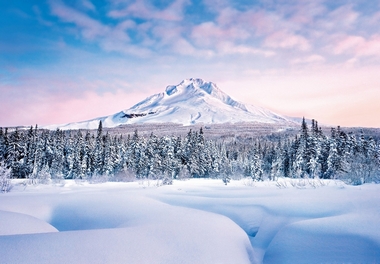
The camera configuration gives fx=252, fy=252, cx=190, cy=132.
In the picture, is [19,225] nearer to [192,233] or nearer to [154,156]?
[192,233]

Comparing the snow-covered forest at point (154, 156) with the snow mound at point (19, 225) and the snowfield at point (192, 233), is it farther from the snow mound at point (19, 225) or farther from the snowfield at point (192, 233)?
the snow mound at point (19, 225)

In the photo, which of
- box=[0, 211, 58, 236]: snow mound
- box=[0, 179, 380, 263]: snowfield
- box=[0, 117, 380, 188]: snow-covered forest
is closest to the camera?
box=[0, 179, 380, 263]: snowfield

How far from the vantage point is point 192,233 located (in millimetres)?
4488

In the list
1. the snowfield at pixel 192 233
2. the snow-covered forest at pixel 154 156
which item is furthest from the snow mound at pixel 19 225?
the snow-covered forest at pixel 154 156

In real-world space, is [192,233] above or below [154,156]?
above

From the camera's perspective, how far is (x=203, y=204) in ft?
26.5

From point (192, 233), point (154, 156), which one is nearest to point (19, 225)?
point (192, 233)

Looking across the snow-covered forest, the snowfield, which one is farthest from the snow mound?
the snow-covered forest

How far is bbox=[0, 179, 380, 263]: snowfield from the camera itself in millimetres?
3328

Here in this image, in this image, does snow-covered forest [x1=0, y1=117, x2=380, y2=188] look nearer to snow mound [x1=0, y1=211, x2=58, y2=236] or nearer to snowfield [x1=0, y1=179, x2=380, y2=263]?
snowfield [x1=0, y1=179, x2=380, y2=263]

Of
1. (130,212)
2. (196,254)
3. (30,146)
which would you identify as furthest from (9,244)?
(30,146)

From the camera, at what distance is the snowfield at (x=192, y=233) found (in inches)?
131

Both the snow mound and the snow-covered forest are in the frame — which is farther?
the snow-covered forest

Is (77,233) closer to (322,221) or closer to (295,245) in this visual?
(295,245)
